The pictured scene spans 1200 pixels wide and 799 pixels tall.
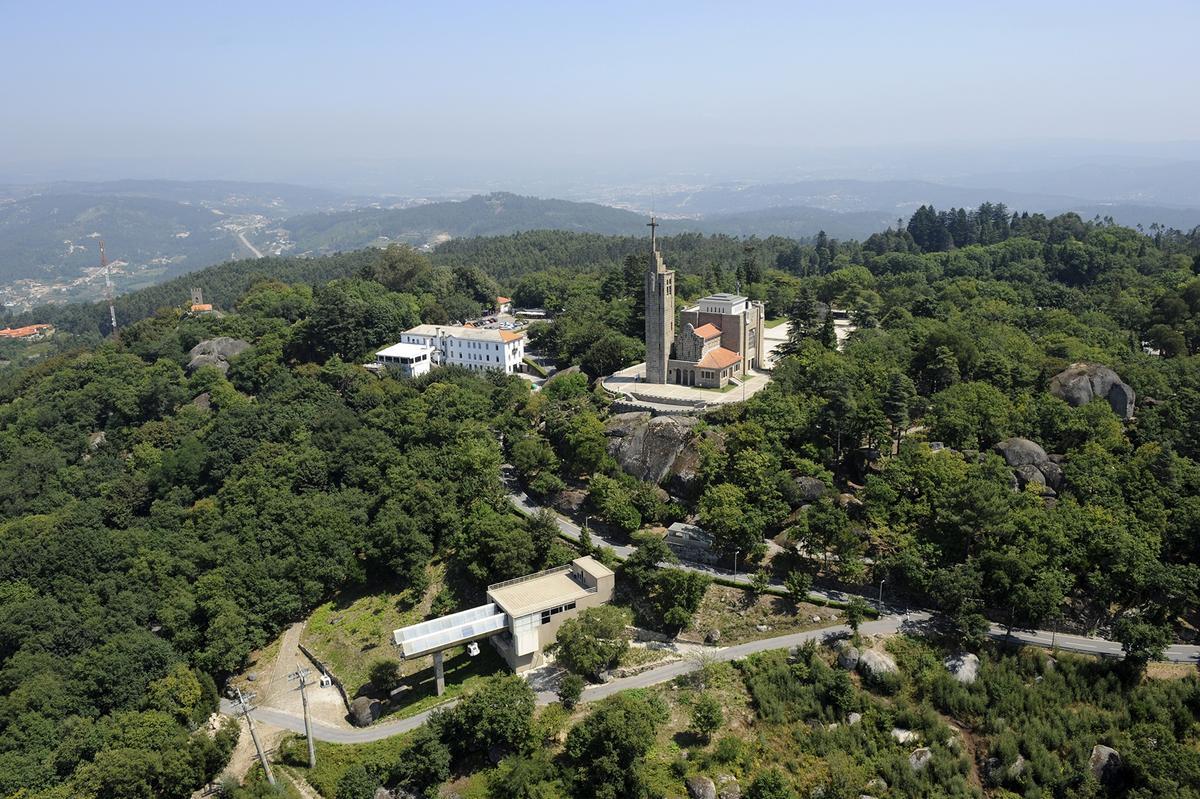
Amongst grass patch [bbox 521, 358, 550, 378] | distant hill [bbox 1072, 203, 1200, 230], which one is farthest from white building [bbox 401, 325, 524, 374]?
distant hill [bbox 1072, 203, 1200, 230]

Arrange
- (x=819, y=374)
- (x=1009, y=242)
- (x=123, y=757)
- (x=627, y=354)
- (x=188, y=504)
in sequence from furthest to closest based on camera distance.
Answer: (x=1009, y=242)
(x=627, y=354)
(x=188, y=504)
(x=819, y=374)
(x=123, y=757)

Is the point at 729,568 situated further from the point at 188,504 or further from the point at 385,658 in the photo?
the point at 188,504

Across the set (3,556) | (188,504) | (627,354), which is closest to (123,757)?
(3,556)

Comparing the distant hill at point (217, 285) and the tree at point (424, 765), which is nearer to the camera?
the tree at point (424, 765)

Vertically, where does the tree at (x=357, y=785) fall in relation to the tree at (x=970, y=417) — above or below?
below

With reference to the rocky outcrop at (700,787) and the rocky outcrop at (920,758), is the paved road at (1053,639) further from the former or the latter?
the rocky outcrop at (700,787)

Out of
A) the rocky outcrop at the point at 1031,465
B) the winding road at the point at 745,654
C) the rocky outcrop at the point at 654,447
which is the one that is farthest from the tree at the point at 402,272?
the rocky outcrop at the point at 1031,465
